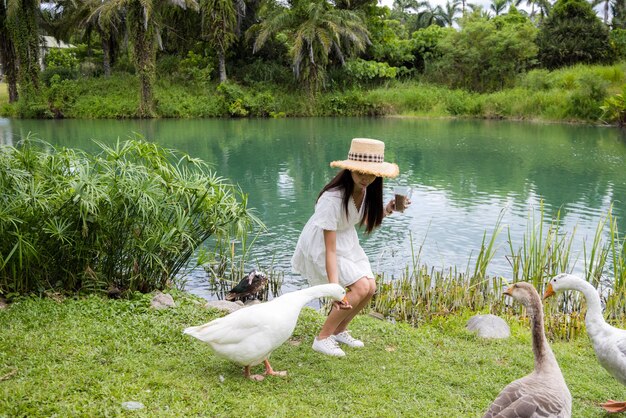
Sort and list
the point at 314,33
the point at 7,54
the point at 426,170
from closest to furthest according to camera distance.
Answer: the point at 426,170
the point at 314,33
the point at 7,54

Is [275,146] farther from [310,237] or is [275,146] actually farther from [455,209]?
[310,237]

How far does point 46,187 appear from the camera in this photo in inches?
204

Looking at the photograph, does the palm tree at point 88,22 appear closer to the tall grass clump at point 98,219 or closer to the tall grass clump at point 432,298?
the tall grass clump at point 98,219

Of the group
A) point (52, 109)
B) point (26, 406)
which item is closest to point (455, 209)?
point (26, 406)

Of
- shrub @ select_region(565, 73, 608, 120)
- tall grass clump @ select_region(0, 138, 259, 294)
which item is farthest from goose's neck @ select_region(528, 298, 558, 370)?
shrub @ select_region(565, 73, 608, 120)

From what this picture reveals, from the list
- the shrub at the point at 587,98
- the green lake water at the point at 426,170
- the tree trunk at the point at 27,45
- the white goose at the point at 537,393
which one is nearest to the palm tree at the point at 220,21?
the green lake water at the point at 426,170

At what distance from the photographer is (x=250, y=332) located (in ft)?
11.3

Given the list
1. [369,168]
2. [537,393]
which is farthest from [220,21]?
[537,393]

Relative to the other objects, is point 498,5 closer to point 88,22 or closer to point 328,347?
point 88,22

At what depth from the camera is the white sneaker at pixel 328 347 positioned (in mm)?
4090

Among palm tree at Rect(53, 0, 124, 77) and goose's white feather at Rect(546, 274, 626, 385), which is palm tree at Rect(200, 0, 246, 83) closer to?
palm tree at Rect(53, 0, 124, 77)

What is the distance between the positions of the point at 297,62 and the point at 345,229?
92.7ft

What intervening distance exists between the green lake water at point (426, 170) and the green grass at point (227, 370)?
239 centimetres

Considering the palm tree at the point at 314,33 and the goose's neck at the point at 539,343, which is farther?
the palm tree at the point at 314,33
